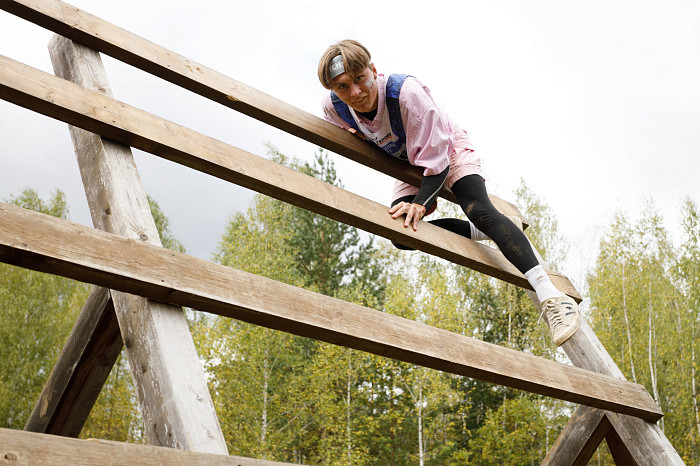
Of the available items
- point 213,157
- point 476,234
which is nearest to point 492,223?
point 476,234

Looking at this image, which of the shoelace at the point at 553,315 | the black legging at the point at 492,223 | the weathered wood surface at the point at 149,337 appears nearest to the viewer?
the weathered wood surface at the point at 149,337

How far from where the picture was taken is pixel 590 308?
19.0 metres

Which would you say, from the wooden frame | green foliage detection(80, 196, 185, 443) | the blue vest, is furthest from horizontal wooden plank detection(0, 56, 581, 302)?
green foliage detection(80, 196, 185, 443)

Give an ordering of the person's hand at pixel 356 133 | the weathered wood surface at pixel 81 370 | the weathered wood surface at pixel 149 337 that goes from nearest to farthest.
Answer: the weathered wood surface at pixel 149 337 < the weathered wood surface at pixel 81 370 < the person's hand at pixel 356 133

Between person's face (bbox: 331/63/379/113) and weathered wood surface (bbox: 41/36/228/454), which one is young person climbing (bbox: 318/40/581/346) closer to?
person's face (bbox: 331/63/379/113)

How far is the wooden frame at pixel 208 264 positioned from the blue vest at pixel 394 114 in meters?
0.06

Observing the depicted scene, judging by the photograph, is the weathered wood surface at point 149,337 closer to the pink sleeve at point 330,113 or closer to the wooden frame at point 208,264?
the wooden frame at point 208,264

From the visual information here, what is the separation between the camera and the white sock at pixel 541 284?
7.37ft

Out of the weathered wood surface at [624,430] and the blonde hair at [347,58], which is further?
the blonde hair at [347,58]

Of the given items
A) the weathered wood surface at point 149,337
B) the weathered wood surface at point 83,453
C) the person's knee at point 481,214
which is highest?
the person's knee at point 481,214

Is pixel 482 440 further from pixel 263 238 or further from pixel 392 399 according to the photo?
pixel 263 238

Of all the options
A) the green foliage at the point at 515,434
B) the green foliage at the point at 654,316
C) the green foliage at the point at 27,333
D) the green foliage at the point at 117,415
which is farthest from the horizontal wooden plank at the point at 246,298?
the green foliage at the point at 515,434

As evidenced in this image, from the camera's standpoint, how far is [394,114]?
94.7 inches

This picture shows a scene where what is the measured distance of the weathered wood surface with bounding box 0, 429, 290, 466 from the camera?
90 cm
